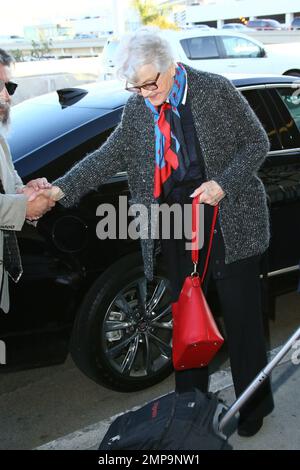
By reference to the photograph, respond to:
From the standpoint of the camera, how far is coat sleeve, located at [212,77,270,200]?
6.94ft

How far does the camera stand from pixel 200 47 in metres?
12.6

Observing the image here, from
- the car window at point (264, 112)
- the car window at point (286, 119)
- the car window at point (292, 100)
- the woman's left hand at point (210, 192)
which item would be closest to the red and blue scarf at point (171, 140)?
the woman's left hand at point (210, 192)

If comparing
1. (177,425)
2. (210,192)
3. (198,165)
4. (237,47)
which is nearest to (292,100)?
(198,165)

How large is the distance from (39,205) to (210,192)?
2.43 ft

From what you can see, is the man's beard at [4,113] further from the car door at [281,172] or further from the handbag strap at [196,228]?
the car door at [281,172]

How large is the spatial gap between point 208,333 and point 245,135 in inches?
30.5

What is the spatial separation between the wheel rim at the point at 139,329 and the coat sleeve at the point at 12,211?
0.76 meters

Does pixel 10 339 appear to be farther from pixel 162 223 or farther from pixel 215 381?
pixel 215 381

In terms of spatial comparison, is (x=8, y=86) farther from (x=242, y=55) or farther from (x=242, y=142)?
(x=242, y=55)

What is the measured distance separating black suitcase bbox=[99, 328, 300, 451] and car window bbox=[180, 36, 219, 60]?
449 inches

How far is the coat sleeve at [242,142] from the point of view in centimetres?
212

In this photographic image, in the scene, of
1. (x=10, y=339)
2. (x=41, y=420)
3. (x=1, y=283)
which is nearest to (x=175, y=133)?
(x=1, y=283)

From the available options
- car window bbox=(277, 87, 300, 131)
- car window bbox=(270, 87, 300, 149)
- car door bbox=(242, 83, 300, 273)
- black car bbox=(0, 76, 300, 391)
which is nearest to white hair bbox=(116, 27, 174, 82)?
black car bbox=(0, 76, 300, 391)

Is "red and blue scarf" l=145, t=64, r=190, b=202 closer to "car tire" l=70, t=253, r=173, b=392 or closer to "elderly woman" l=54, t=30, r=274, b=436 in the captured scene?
"elderly woman" l=54, t=30, r=274, b=436
